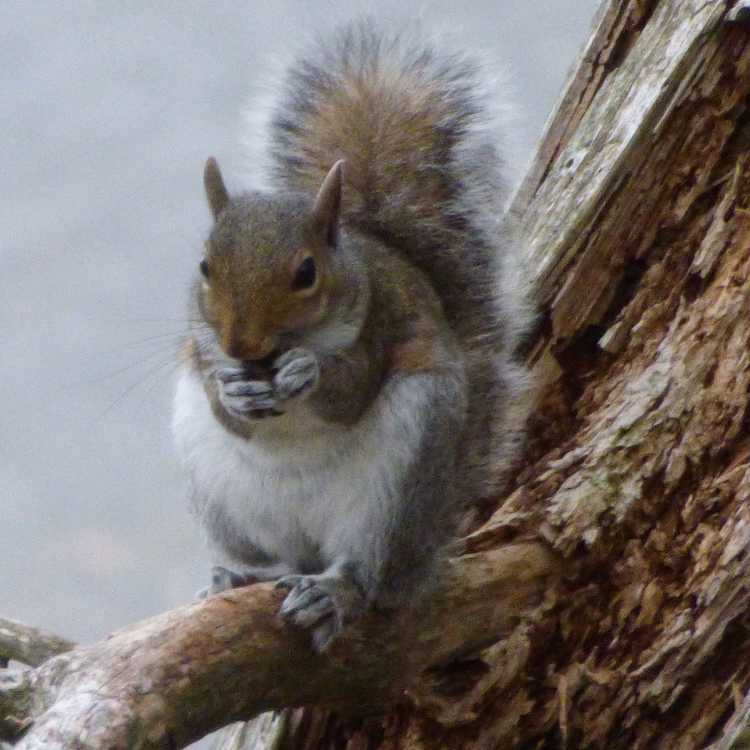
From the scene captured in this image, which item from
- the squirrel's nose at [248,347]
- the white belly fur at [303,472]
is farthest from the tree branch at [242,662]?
the squirrel's nose at [248,347]

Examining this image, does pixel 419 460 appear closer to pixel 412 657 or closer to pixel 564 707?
pixel 412 657

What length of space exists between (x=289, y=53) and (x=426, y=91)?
23 centimetres

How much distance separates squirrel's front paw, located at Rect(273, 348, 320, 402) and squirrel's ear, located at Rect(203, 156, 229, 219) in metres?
0.21

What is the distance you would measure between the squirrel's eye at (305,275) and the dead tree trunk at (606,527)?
1.21 ft

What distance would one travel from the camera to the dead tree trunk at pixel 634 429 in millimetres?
1969

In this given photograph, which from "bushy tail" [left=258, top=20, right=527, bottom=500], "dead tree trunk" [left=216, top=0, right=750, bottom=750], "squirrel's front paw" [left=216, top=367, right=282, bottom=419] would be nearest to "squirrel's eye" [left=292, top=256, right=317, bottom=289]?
"squirrel's front paw" [left=216, top=367, right=282, bottom=419]

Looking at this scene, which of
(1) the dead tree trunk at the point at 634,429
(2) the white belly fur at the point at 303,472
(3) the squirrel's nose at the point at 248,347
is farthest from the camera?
(1) the dead tree trunk at the point at 634,429

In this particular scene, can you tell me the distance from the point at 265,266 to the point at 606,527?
62 cm

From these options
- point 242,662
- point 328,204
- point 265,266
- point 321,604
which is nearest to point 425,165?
point 328,204

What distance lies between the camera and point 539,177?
246cm

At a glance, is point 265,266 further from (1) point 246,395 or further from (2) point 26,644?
(2) point 26,644

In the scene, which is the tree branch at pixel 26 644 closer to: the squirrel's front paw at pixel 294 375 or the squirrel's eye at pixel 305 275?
the squirrel's front paw at pixel 294 375

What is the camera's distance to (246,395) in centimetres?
178

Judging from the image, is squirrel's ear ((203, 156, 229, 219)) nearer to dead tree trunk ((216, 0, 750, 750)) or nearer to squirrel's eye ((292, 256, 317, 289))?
squirrel's eye ((292, 256, 317, 289))
